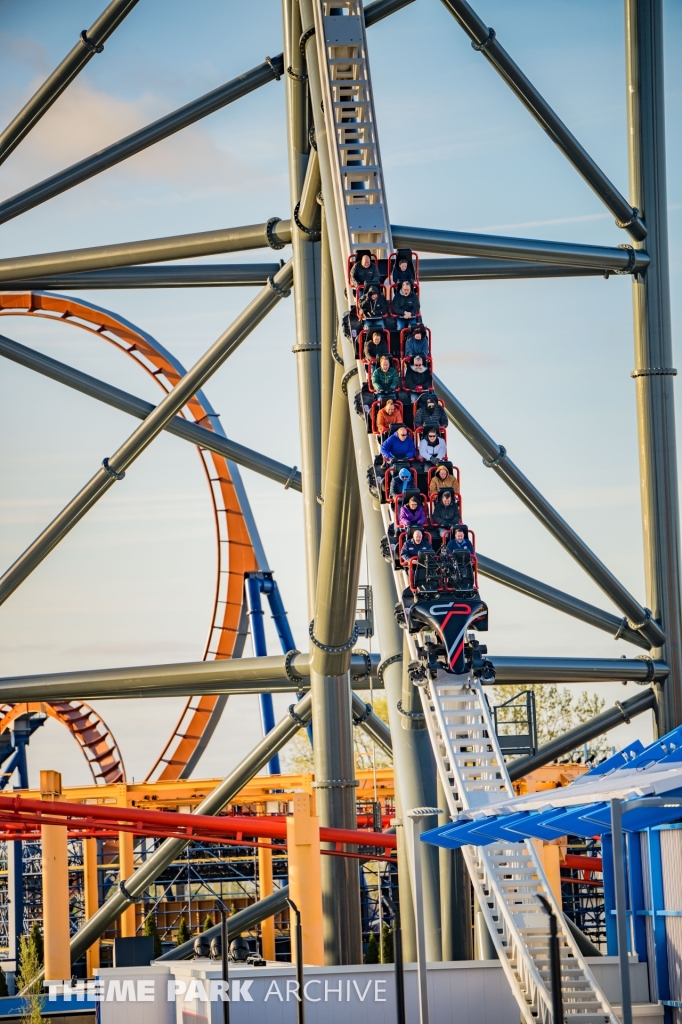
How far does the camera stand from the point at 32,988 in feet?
47.0

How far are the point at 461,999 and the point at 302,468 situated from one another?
18.0ft

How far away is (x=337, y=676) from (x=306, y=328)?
3061mm

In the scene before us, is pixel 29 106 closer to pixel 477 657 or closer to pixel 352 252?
pixel 352 252

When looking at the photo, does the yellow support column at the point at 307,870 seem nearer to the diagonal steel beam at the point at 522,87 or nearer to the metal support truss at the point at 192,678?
the metal support truss at the point at 192,678

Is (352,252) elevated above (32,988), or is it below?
above

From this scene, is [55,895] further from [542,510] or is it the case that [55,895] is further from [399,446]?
[399,446]

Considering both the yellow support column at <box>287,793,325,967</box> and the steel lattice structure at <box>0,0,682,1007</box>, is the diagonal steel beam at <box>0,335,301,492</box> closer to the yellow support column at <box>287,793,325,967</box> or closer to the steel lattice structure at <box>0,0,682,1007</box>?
the steel lattice structure at <box>0,0,682,1007</box>

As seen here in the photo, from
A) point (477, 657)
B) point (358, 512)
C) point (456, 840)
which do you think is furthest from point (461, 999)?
point (358, 512)

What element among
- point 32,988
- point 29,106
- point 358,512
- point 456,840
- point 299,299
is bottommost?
point 32,988

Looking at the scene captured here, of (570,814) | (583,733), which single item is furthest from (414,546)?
(583,733)

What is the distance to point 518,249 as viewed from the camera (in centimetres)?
1390

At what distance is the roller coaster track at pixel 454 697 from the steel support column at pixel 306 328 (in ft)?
3.10

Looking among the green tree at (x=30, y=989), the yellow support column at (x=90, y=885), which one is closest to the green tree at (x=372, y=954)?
the yellow support column at (x=90, y=885)

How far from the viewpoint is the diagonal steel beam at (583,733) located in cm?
1427
